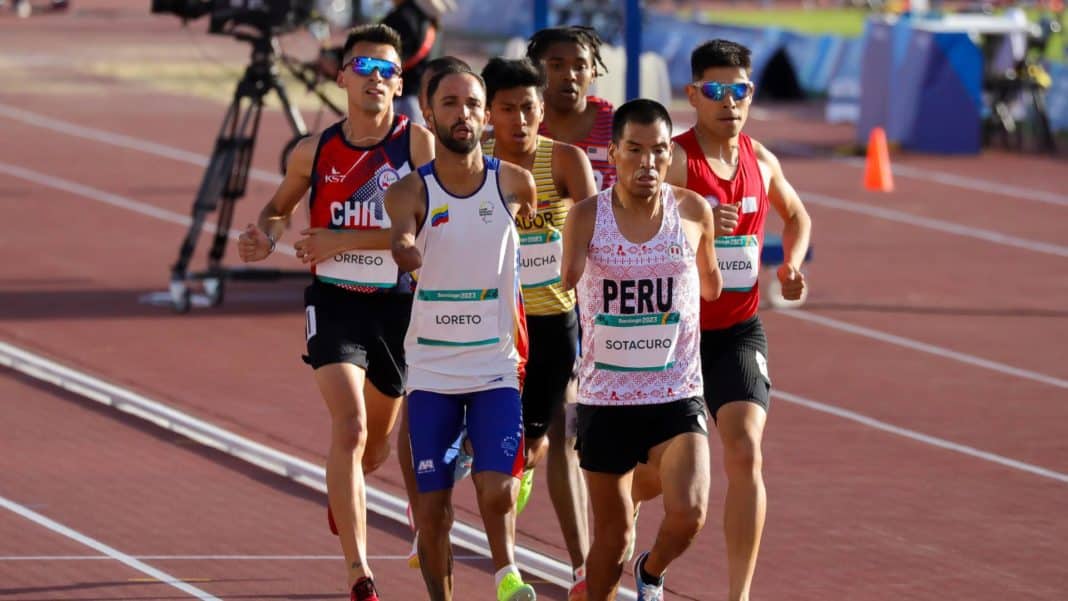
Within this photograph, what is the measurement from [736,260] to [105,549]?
320 centimetres

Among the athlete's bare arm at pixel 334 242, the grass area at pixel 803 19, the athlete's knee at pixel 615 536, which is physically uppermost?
the athlete's bare arm at pixel 334 242

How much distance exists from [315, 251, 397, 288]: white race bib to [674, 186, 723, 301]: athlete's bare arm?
1.35 m

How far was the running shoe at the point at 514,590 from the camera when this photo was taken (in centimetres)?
743

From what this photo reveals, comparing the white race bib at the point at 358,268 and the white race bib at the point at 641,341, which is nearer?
the white race bib at the point at 641,341

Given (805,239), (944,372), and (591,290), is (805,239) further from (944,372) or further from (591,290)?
(944,372)

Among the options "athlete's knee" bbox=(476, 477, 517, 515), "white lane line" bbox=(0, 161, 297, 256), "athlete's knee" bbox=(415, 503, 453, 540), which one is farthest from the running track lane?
"white lane line" bbox=(0, 161, 297, 256)

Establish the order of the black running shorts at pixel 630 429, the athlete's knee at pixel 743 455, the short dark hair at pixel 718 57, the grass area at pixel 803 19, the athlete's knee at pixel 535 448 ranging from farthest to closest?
1. the grass area at pixel 803 19
2. the athlete's knee at pixel 535 448
3. the short dark hair at pixel 718 57
4. the athlete's knee at pixel 743 455
5. the black running shorts at pixel 630 429

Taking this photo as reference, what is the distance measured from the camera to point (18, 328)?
14688mm

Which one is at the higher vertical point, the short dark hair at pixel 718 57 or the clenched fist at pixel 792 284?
the short dark hair at pixel 718 57

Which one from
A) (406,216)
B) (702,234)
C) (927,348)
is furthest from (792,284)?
(927,348)

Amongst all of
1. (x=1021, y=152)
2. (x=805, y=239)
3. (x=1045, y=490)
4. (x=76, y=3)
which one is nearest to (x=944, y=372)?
(x=1045, y=490)

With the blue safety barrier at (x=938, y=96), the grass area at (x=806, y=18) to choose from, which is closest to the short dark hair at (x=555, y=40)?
the blue safety barrier at (x=938, y=96)

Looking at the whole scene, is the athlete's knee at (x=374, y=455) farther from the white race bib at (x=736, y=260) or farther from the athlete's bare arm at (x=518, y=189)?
the white race bib at (x=736, y=260)

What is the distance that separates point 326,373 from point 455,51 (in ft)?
96.5
